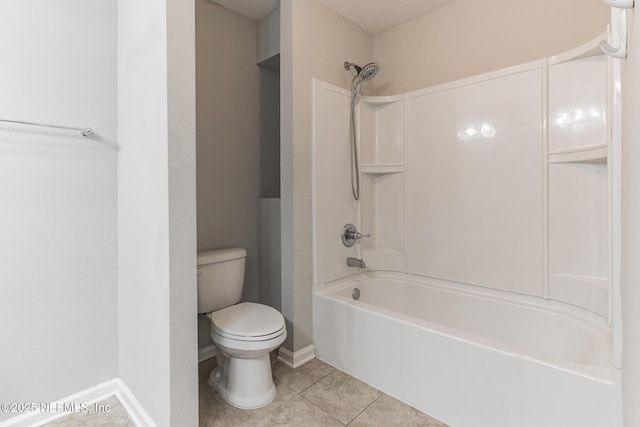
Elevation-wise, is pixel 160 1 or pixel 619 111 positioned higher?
pixel 160 1

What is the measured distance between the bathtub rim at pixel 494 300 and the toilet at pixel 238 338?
1.75ft

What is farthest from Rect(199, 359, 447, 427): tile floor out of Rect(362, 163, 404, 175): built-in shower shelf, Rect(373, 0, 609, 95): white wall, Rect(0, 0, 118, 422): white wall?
Rect(373, 0, 609, 95): white wall

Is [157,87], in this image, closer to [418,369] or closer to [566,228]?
[418,369]

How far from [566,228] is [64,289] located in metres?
2.64

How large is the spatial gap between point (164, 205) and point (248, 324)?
0.78 m

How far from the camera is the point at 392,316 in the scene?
5.83ft

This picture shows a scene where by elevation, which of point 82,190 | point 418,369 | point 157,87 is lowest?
point 418,369

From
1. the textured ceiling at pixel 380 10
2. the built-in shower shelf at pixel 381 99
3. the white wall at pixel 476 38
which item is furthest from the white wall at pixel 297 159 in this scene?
the white wall at pixel 476 38

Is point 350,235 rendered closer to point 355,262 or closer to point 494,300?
point 355,262

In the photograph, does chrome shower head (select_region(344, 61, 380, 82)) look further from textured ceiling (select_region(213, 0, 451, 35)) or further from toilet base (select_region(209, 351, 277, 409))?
toilet base (select_region(209, 351, 277, 409))

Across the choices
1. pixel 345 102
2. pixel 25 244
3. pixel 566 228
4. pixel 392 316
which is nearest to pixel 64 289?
pixel 25 244

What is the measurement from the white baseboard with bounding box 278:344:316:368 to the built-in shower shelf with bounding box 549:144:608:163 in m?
1.86

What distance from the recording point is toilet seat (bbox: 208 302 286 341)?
1.61 m

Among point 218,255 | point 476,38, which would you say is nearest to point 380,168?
point 476,38
